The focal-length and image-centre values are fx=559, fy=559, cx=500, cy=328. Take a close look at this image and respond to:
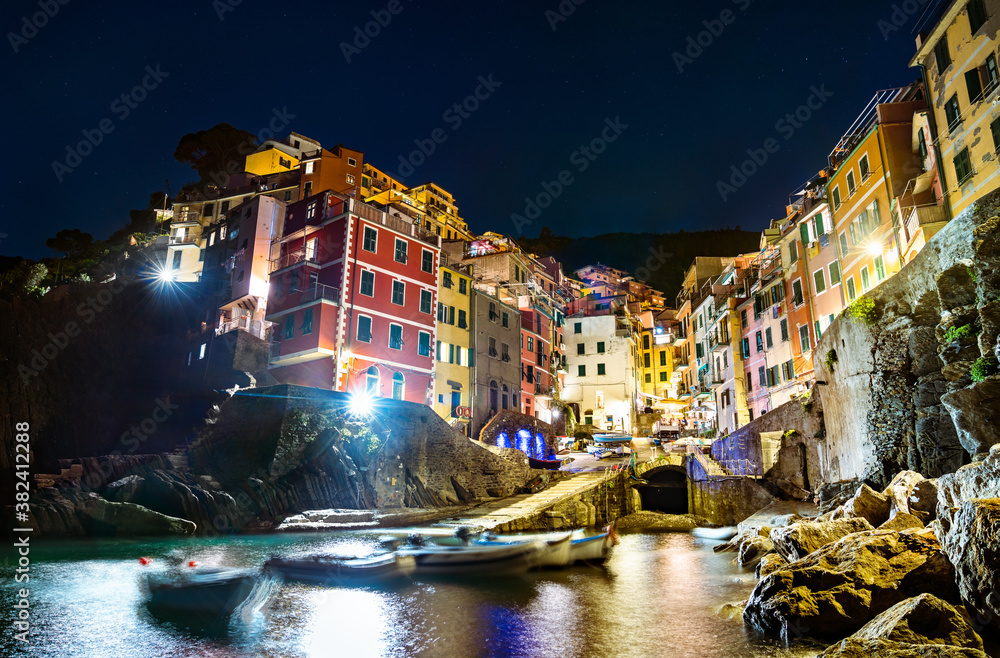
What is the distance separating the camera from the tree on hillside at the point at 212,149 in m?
67.8

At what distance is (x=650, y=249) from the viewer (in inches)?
5468

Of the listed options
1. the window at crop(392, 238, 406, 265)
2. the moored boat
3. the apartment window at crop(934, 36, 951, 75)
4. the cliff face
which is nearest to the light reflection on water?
the moored boat

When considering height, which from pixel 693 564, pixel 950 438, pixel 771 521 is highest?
pixel 950 438

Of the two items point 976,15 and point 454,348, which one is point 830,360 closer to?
point 976,15

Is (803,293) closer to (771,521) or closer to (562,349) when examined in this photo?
(771,521)

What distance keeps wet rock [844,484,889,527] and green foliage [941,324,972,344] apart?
5067 millimetres

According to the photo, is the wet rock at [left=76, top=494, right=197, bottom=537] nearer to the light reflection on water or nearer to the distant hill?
the light reflection on water

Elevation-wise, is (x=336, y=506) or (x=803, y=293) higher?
(x=803, y=293)

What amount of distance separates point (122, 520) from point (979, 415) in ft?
98.9

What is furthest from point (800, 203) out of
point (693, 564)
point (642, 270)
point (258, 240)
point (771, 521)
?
point (642, 270)

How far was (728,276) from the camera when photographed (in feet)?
178

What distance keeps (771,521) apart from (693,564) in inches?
175

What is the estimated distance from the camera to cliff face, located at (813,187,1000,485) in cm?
1504

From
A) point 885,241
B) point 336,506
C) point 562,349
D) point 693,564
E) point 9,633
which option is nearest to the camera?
point 9,633
